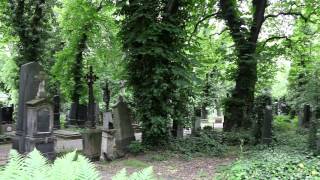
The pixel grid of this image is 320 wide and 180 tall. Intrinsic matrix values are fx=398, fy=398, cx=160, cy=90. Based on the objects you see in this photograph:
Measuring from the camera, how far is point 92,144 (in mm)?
12453

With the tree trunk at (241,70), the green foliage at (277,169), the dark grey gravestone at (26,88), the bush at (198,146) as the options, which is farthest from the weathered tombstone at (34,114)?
the tree trunk at (241,70)

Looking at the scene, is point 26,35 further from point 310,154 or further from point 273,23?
point 310,154

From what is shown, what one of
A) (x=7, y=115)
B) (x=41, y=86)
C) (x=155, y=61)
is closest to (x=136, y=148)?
(x=155, y=61)

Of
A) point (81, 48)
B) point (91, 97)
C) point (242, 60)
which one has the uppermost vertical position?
point (81, 48)

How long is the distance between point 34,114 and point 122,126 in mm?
2720

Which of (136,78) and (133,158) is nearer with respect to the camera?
(133,158)

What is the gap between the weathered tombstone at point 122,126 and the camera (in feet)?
40.7

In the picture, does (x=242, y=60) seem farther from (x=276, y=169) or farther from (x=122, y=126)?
(x=276, y=169)

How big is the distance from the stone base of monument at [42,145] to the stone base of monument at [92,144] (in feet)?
3.40

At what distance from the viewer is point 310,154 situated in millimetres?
9023

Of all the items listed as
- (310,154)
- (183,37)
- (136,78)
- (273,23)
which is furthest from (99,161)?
(273,23)

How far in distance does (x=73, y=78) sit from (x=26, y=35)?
524cm

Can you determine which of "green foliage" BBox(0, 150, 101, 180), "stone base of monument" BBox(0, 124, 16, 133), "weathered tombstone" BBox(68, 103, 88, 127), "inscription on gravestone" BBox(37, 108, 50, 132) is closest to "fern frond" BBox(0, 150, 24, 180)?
"green foliage" BBox(0, 150, 101, 180)

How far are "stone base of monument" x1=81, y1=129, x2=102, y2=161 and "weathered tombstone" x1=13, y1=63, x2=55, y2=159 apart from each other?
3.45 ft
